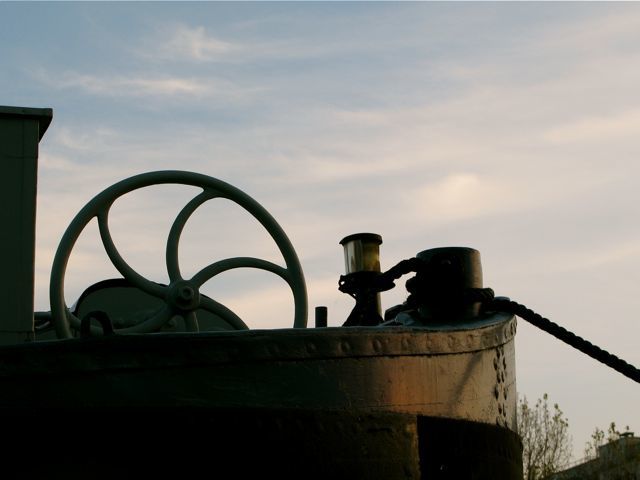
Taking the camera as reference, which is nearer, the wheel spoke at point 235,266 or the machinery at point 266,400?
→ the machinery at point 266,400

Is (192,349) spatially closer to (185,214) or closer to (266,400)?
(266,400)

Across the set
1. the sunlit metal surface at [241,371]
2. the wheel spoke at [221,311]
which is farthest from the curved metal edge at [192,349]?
the wheel spoke at [221,311]

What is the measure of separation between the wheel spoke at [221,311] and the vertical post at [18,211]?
1.66 m

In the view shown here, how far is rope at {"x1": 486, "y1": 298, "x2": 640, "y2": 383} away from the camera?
4.35 m

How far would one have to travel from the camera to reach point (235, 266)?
19.9 ft

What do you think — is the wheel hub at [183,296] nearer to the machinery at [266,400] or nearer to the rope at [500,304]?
the machinery at [266,400]

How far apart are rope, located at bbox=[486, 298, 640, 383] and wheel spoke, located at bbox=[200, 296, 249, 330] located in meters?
1.99

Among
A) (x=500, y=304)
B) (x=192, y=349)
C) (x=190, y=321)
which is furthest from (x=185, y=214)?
(x=192, y=349)

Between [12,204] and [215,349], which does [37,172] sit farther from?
[215,349]

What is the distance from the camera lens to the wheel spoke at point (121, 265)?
5.47m

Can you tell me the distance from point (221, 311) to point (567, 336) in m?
2.26

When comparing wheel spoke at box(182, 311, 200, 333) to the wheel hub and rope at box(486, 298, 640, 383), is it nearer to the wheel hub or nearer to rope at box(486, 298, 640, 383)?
the wheel hub

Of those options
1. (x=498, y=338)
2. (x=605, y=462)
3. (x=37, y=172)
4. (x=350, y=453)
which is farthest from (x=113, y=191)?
(x=605, y=462)

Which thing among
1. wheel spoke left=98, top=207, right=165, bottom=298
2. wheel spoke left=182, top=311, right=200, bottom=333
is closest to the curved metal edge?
wheel spoke left=182, top=311, right=200, bottom=333
